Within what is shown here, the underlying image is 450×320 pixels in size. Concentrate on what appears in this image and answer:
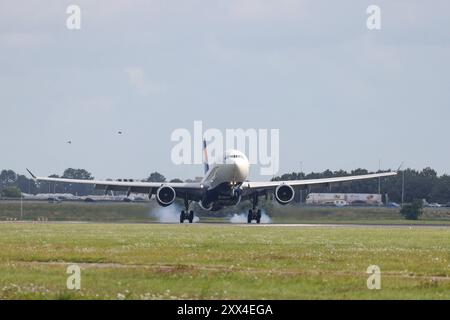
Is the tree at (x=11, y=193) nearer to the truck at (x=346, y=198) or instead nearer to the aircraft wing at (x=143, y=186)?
the truck at (x=346, y=198)

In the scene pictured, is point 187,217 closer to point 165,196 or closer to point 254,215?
point 165,196

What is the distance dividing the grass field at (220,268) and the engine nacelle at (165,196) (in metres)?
40.1

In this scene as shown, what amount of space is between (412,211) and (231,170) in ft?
72.5

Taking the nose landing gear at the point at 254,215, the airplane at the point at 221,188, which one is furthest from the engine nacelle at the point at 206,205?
the nose landing gear at the point at 254,215

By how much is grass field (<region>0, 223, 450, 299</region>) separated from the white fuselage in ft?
121

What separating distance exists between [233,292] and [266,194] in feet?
216

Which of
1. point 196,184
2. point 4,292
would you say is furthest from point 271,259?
point 196,184

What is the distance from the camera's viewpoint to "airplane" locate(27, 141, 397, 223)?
8275 centimetres

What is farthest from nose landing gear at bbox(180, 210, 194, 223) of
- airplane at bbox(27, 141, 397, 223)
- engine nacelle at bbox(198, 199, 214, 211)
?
engine nacelle at bbox(198, 199, 214, 211)

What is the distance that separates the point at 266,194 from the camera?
8956cm

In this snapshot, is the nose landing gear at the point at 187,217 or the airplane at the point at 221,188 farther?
the nose landing gear at the point at 187,217

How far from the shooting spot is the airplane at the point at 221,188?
8275 centimetres
